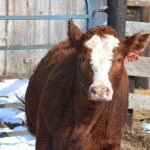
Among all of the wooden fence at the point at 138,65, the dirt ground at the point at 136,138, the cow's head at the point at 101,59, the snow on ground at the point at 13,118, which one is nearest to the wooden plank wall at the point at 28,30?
the snow on ground at the point at 13,118

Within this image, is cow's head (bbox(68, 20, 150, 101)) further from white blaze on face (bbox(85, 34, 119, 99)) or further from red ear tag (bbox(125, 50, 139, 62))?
red ear tag (bbox(125, 50, 139, 62))

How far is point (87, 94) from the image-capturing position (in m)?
3.88

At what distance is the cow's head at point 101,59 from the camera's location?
3.67 metres

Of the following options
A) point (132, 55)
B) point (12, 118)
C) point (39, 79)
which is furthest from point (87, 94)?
point (12, 118)

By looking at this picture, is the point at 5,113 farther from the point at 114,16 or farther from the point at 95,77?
the point at 95,77

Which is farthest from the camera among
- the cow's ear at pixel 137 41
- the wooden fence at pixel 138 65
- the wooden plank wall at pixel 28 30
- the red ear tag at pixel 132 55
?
the wooden plank wall at pixel 28 30

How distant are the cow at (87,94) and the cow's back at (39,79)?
6.8 inches

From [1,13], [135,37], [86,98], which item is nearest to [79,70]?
[86,98]

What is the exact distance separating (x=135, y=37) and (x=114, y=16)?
6.03ft

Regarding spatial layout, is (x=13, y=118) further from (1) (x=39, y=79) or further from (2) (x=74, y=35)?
(2) (x=74, y=35)

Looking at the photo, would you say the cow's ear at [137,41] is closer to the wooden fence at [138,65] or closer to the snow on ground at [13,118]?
the wooden fence at [138,65]

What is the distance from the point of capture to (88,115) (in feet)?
13.9

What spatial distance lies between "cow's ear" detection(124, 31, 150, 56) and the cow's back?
33.9 inches

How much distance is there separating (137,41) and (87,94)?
0.71 metres
